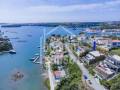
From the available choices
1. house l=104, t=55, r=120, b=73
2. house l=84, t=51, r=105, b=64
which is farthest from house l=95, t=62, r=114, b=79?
house l=84, t=51, r=105, b=64

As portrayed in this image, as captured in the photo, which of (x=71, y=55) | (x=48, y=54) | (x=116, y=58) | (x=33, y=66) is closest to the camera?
(x=116, y=58)

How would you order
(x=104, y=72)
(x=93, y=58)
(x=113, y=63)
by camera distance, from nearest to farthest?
(x=104, y=72), (x=113, y=63), (x=93, y=58)

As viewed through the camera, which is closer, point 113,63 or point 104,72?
point 104,72

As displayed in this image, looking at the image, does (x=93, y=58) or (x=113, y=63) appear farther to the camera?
(x=93, y=58)

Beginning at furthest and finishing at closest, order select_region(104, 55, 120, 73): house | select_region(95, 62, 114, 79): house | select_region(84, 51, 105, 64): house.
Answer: select_region(84, 51, 105, 64): house → select_region(104, 55, 120, 73): house → select_region(95, 62, 114, 79): house

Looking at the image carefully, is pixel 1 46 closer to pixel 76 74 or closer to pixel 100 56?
pixel 100 56

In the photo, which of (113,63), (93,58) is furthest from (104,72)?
(93,58)

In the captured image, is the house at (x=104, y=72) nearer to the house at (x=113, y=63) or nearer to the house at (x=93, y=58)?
the house at (x=113, y=63)

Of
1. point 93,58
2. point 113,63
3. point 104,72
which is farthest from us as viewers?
point 93,58

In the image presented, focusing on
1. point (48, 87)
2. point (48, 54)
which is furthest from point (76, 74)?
point (48, 54)

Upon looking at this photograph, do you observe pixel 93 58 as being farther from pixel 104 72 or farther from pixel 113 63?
pixel 104 72

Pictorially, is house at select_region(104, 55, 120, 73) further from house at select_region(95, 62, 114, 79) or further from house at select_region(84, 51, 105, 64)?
house at select_region(84, 51, 105, 64)
